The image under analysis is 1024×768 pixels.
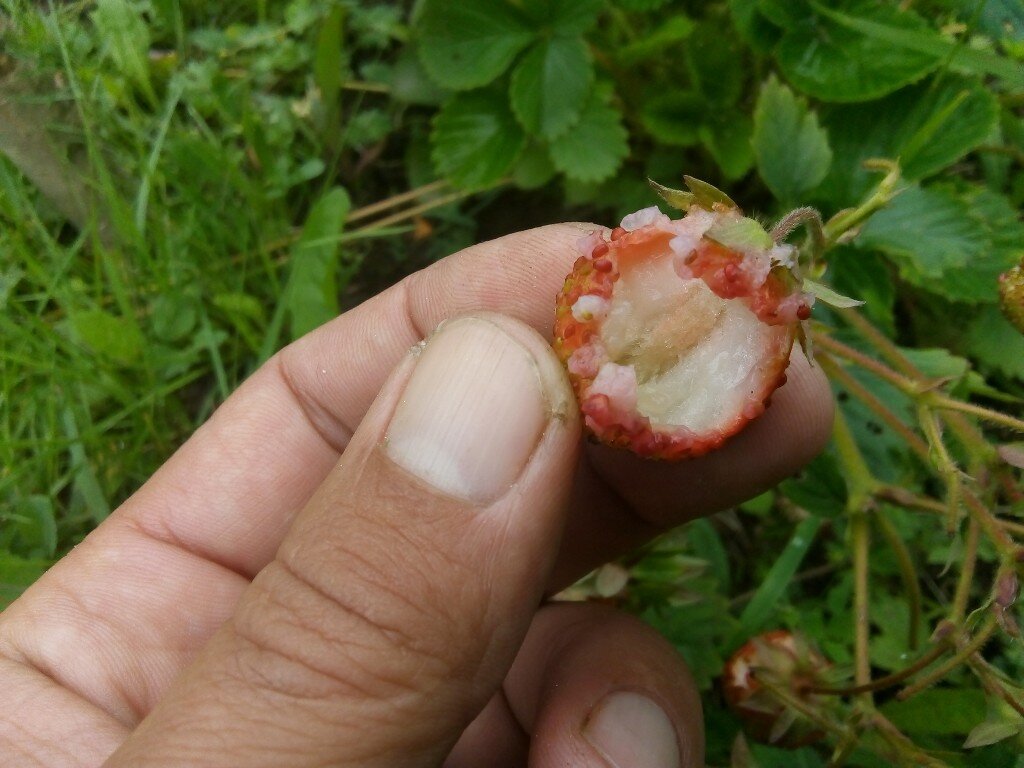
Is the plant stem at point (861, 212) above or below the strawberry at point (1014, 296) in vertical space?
above

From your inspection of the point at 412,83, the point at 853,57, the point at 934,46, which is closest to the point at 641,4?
the point at 853,57

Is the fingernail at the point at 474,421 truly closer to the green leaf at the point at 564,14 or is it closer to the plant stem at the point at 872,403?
the plant stem at the point at 872,403

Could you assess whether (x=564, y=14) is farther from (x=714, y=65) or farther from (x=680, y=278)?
(x=680, y=278)

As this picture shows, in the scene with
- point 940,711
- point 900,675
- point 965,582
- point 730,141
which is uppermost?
point 730,141

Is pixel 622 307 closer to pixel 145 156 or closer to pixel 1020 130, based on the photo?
pixel 1020 130

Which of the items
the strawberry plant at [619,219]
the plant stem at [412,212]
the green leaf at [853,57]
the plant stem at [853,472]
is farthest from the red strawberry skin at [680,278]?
the plant stem at [412,212]

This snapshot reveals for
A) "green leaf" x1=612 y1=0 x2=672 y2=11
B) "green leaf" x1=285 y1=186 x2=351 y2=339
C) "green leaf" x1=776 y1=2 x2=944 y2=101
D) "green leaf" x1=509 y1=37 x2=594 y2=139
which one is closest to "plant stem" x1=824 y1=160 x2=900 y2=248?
"green leaf" x1=776 y1=2 x2=944 y2=101
